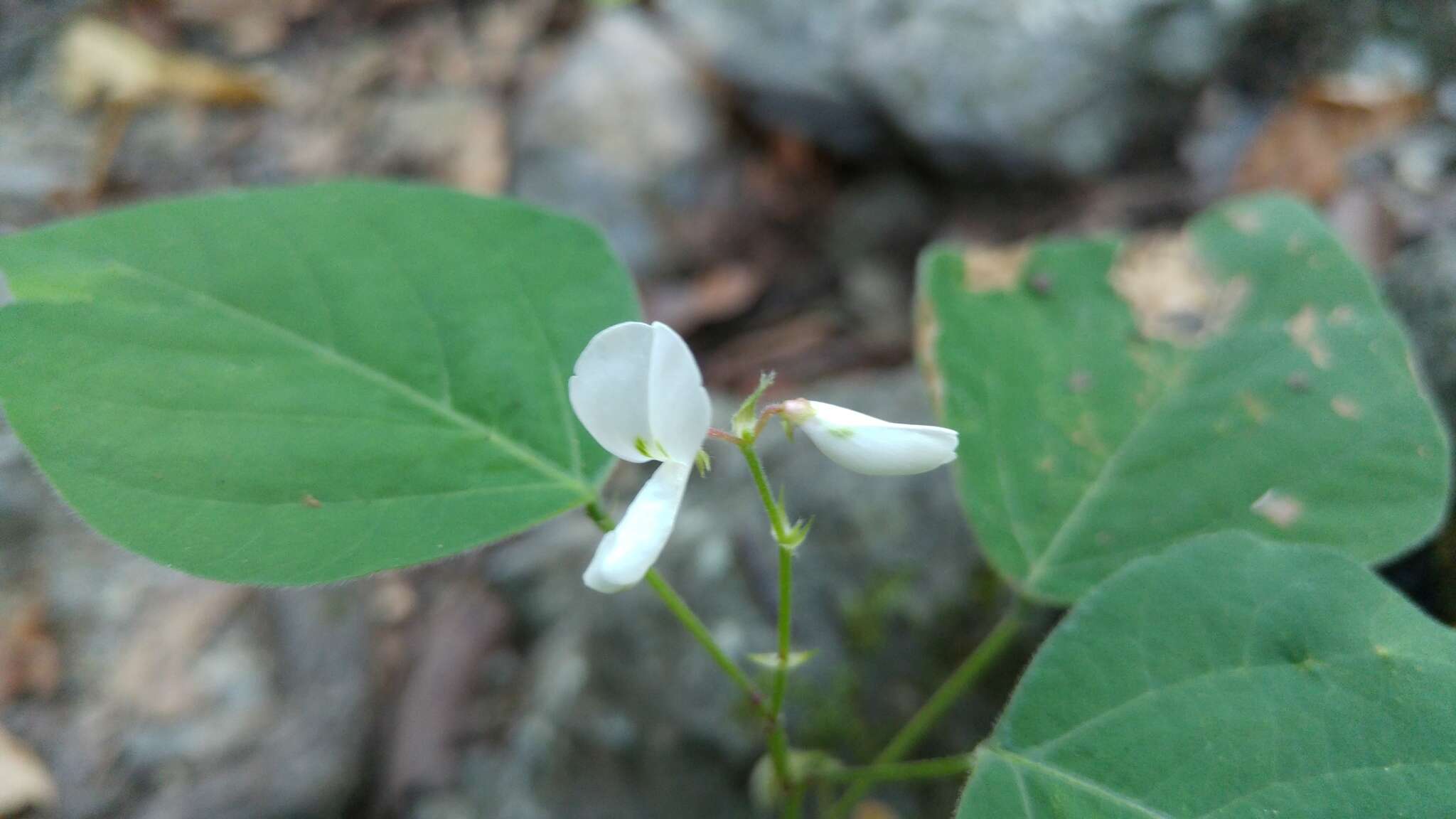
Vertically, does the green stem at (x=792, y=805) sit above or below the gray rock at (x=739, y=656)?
above

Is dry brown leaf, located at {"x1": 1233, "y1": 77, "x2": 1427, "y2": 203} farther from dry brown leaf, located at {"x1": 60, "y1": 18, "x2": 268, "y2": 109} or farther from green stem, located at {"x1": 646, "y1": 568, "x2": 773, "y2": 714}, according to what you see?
dry brown leaf, located at {"x1": 60, "y1": 18, "x2": 268, "y2": 109}

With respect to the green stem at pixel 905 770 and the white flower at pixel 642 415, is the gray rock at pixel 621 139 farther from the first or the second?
the white flower at pixel 642 415

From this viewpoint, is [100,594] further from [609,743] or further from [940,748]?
[940,748]

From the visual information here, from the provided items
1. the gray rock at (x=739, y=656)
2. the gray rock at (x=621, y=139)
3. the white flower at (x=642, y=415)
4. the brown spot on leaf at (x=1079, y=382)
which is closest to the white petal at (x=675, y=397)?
the white flower at (x=642, y=415)

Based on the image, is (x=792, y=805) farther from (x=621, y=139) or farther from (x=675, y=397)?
(x=621, y=139)

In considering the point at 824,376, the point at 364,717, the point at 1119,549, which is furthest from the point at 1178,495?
the point at 364,717

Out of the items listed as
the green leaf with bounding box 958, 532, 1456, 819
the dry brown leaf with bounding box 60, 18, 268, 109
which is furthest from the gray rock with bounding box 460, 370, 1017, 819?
the dry brown leaf with bounding box 60, 18, 268, 109
